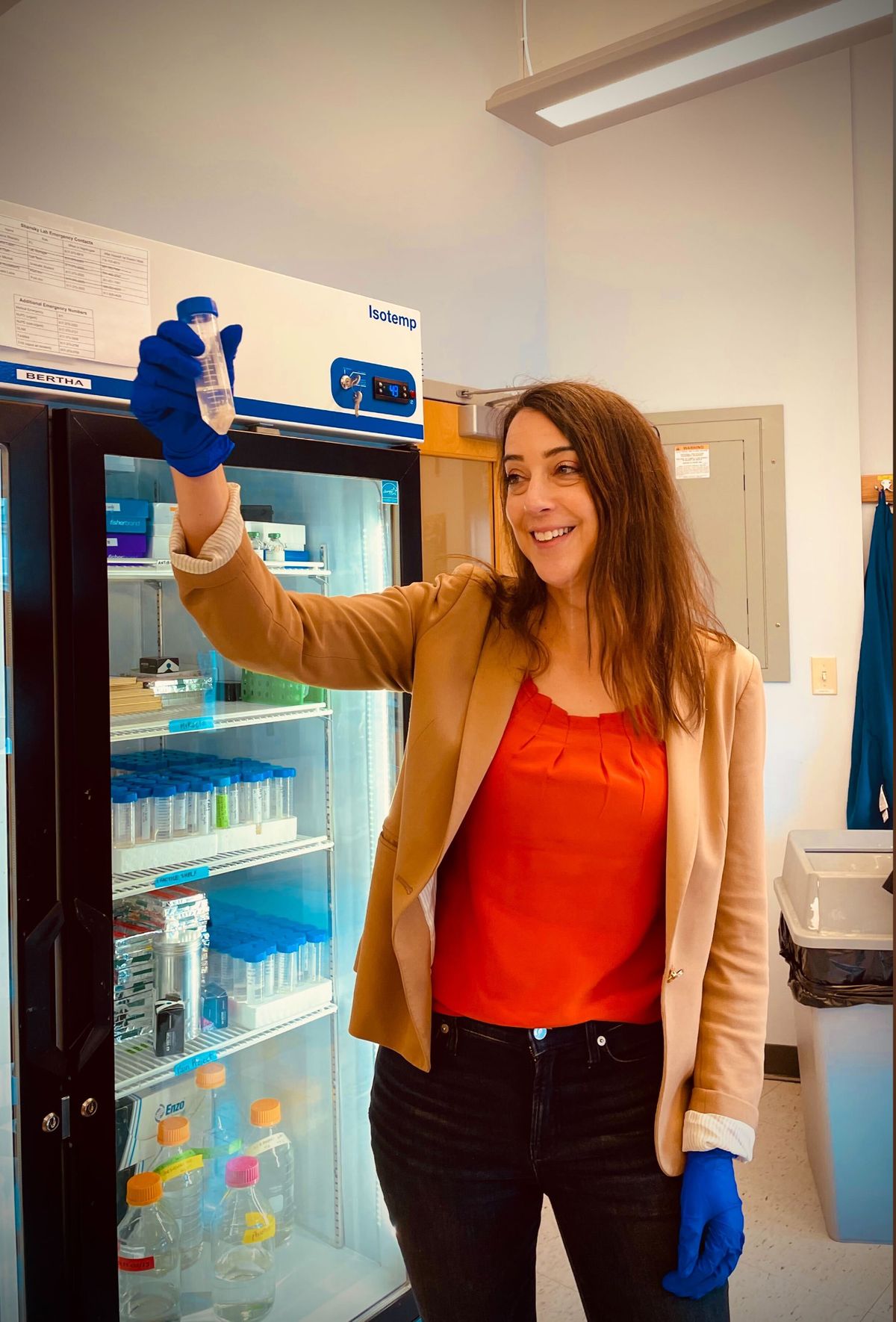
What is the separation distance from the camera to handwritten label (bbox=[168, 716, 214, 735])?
190 centimetres

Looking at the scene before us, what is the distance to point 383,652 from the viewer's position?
147cm

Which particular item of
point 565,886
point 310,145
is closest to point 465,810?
point 565,886

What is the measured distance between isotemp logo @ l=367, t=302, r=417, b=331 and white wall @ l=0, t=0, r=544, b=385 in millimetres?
813

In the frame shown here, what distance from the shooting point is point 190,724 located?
6.34 feet

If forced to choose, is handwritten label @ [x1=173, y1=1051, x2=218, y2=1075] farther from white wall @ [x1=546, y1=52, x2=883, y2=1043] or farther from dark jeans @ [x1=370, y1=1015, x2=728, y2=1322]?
white wall @ [x1=546, y1=52, x2=883, y2=1043]

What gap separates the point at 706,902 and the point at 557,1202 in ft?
1.53

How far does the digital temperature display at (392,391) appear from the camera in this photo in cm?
214

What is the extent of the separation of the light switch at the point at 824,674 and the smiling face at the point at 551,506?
2.48 meters

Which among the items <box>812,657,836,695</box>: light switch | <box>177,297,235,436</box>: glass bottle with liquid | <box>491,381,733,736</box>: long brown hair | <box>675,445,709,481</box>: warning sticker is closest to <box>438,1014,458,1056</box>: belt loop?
<box>491,381,733,736</box>: long brown hair

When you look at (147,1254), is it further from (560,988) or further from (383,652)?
(383,652)

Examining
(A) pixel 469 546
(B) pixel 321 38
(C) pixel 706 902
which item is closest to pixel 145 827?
(C) pixel 706 902

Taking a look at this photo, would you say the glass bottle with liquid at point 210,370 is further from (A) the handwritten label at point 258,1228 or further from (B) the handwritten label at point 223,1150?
(A) the handwritten label at point 258,1228

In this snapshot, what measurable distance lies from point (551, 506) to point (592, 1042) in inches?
29.1

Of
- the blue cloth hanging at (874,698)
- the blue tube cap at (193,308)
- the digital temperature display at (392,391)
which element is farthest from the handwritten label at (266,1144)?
the blue cloth hanging at (874,698)
